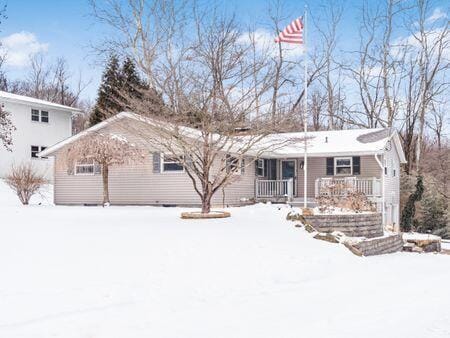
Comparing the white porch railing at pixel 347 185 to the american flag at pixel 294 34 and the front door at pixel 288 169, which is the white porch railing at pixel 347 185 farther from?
the american flag at pixel 294 34

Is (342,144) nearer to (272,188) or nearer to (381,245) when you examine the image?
(272,188)

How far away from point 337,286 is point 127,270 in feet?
12.4

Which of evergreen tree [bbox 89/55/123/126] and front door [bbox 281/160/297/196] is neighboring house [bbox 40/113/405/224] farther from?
evergreen tree [bbox 89/55/123/126]

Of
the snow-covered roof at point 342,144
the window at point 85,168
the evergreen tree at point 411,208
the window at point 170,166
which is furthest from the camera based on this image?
the evergreen tree at point 411,208

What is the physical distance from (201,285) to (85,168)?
16814mm

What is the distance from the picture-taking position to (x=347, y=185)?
19578mm

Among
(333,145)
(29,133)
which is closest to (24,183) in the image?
(29,133)

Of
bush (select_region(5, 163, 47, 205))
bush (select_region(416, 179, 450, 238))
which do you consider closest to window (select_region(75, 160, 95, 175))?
bush (select_region(5, 163, 47, 205))

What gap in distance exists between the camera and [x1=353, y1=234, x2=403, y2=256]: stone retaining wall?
14.5 m

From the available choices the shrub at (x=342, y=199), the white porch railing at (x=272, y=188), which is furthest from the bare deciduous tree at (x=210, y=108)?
the white porch railing at (x=272, y=188)

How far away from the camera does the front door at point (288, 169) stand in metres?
24.6

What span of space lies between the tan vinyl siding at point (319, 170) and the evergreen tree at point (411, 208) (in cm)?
531

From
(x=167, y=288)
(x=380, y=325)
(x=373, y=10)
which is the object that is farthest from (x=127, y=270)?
(x=373, y=10)

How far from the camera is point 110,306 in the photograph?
687 cm
